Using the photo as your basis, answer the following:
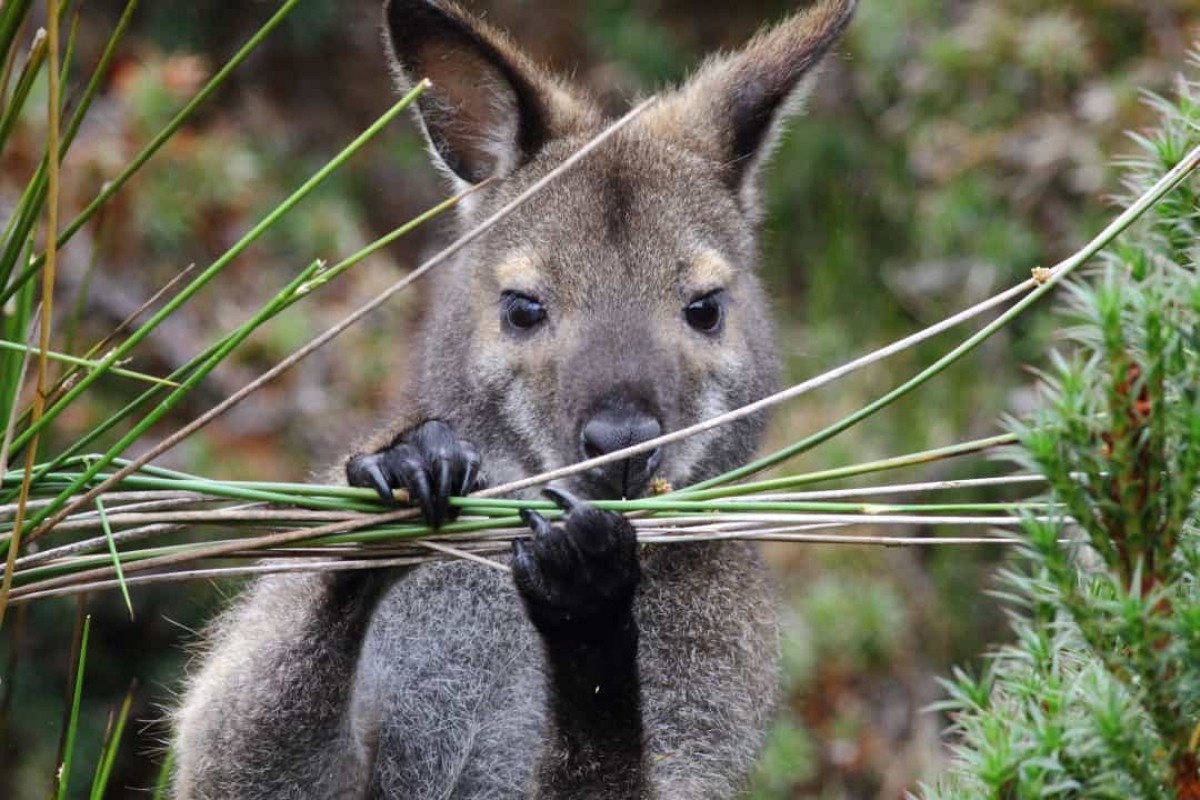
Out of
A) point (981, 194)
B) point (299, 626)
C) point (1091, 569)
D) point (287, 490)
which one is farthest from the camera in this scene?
point (981, 194)

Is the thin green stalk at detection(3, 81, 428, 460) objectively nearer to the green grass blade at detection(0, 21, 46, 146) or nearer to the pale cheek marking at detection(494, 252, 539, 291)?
the green grass blade at detection(0, 21, 46, 146)

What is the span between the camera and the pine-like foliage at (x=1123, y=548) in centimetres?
221

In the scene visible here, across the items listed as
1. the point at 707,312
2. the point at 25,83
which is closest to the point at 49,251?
the point at 25,83

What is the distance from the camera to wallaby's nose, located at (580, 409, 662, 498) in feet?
11.7

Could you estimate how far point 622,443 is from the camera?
11.7ft

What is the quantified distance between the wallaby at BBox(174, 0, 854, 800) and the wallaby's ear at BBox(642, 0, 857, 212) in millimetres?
18

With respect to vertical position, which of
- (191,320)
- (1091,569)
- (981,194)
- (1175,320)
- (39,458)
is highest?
(981,194)

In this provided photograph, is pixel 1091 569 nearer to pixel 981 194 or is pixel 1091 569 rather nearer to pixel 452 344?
pixel 452 344

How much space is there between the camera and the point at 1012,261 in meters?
7.16

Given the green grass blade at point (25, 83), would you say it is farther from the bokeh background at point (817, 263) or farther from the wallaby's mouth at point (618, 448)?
the bokeh background at point (817, 263)

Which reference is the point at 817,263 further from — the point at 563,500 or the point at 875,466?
the point at 875,466

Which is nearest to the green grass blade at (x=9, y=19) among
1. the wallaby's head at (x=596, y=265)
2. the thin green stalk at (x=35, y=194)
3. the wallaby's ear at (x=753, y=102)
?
the thin green stalk at (x=35, y=194)

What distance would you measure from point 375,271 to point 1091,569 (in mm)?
4658

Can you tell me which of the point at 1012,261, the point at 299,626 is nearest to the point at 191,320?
the point at 299,626
